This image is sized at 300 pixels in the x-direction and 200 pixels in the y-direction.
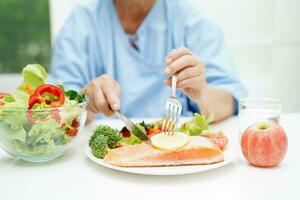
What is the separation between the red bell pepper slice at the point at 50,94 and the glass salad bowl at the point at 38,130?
0.05 meters

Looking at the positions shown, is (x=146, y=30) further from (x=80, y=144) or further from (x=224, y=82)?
(x=80, y=144)

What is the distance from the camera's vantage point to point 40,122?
90cm

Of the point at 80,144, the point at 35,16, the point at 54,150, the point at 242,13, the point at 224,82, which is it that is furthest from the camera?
the point at 35,16

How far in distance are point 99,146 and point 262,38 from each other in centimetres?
154

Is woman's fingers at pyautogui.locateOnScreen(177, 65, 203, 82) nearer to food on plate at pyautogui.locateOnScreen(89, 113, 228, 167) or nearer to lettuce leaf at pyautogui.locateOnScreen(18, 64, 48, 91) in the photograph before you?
food on plate at pyautogui.locateOnScreen(89, 113, 228, 167)

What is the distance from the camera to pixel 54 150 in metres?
0.95

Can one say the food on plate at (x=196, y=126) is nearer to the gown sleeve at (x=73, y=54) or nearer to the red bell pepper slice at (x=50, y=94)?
the red bell pepper slice at (x=50, y=94)

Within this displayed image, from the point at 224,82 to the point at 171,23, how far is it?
13.1 inches

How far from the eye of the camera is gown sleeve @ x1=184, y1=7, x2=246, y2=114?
1.60 metres

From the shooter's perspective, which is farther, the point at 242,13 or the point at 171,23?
the point at 242,13

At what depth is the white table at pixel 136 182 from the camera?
781mm

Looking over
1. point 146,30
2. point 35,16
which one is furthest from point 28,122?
point 35,16

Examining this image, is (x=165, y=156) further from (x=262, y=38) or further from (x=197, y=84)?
(x=262, y=38)

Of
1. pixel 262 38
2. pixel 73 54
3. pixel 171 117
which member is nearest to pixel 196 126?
pixel 171 117
